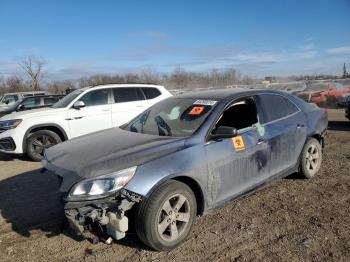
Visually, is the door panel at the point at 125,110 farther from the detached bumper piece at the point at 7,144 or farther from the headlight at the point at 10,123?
the detached bumper piece at the point at 7,144

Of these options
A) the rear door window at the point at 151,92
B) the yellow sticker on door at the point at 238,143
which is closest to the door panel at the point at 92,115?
the rear door window at the point at 151,92

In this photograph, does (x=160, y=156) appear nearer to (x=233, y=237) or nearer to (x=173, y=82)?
(x=233, y=237)

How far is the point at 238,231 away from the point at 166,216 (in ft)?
3.16

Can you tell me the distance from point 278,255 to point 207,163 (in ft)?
3.86

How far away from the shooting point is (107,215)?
3424 mm

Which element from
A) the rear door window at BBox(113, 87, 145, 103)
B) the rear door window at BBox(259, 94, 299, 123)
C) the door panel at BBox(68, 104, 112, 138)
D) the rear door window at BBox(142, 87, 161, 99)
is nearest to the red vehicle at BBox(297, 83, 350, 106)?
the rear door window at BBox(142, 87, 161, 99)

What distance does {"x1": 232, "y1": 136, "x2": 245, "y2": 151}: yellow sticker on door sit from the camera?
437cm

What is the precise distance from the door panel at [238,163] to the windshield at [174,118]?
15.6 inches

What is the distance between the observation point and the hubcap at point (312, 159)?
19.1ft

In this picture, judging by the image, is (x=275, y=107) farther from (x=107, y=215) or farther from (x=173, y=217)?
(x=107, y=215)

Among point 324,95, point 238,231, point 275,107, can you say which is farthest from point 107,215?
point 324,95

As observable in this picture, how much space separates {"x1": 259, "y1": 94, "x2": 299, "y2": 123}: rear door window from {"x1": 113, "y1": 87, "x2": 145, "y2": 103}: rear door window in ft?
17.7

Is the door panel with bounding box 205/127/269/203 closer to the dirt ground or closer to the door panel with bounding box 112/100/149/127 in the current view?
the dirt ground

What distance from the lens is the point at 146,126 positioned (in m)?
4.94
